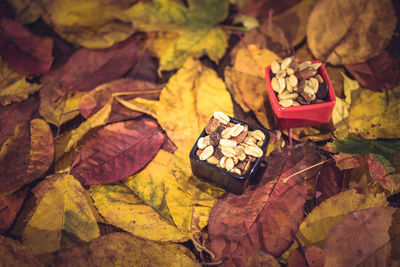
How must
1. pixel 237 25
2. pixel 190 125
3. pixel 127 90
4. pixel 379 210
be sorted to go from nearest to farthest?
1. pixel 379 210
2. pixel 190 125
3. pixel 127 90
4. pixel 237 25

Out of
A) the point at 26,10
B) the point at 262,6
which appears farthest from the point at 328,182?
the point at 26,10

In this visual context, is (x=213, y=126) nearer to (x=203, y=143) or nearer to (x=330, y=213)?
(x=203, y=143)

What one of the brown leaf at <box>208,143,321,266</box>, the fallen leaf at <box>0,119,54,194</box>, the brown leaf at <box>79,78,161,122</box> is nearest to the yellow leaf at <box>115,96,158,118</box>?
the brown leaf at <box>79,78,161,122</box>

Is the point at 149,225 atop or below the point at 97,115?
below

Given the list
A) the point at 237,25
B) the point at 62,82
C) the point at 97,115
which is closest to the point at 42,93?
the point at 62,82

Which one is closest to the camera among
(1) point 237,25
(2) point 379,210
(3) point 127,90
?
(2) point 379,210

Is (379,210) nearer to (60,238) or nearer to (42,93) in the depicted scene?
(60,238)

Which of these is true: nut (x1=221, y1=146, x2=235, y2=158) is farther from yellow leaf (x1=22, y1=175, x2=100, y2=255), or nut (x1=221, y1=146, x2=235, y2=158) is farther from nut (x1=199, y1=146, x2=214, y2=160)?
yellow leaf (x1=22, y1=175, x2=100, y2=255)
